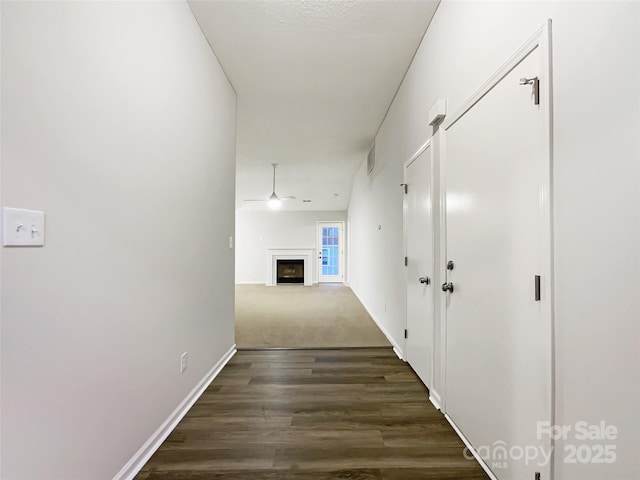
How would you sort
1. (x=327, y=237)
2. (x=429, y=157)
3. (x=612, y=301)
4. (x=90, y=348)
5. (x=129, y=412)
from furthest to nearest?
(x=327, y=237) < (x=429, y=157) < (x=129, y=412) < (x=90, y=348) < (x=612, y=301)

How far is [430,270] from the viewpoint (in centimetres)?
215

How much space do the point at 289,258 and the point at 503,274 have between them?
332 inches

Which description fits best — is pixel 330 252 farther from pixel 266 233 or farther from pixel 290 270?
pixel 266 233

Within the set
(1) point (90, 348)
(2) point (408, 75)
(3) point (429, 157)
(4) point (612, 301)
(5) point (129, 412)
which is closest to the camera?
(4) point (612, 301)

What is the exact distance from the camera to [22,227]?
0.89 metres

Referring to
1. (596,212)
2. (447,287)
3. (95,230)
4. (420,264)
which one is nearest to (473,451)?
(447,287)

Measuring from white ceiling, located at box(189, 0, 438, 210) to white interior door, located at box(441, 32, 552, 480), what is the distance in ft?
3.82

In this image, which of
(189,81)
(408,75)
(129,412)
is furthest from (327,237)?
(129,412)

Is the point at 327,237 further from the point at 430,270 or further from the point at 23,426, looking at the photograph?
the point at 23,426

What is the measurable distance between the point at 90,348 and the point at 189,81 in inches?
71.8

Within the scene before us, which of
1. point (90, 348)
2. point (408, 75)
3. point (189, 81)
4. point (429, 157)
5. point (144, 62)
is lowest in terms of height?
point (90, 348)

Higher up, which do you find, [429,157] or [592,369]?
[429,157]

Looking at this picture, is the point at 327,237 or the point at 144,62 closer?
the point at 144,62

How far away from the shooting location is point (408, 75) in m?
2.73
